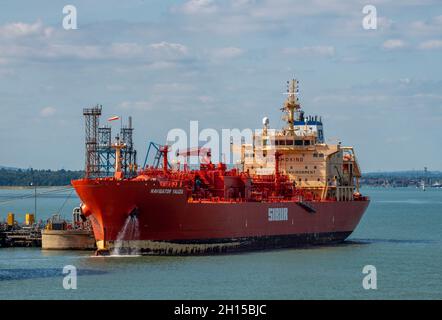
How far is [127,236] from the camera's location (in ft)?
155

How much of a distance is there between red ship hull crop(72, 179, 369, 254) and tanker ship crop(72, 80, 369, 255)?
0.04 m

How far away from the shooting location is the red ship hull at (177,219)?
46.7 m

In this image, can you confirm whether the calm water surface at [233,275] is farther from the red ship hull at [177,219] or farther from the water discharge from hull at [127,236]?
the red ship hull at [177,219]

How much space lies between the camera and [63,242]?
52250 millimetres

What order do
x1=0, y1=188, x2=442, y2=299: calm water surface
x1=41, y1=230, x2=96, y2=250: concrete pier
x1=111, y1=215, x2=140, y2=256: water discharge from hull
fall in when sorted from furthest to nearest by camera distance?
x1=41, y1=230, x2=96, y2=250: concrete pier
x1=111, y1=215, x2=140, y2=256: water discharge from hull
x1=0, y1=188, x2=442, y2=299: calm water surface

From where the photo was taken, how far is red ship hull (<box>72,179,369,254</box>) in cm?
4669

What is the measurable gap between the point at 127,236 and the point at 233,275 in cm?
696

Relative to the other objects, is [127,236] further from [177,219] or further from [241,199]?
[241,199]

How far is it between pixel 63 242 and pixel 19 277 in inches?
436

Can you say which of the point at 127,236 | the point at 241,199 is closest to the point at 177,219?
the point at 127,236

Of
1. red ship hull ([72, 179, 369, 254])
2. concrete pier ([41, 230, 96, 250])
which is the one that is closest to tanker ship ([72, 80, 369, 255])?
red ship hull ([72, 179, 369, 254])

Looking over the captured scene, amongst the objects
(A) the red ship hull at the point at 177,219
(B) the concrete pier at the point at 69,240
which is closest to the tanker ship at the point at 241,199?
(A) the red ship hull at the point at 177,219

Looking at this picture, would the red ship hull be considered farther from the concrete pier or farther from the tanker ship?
the concrete pier
